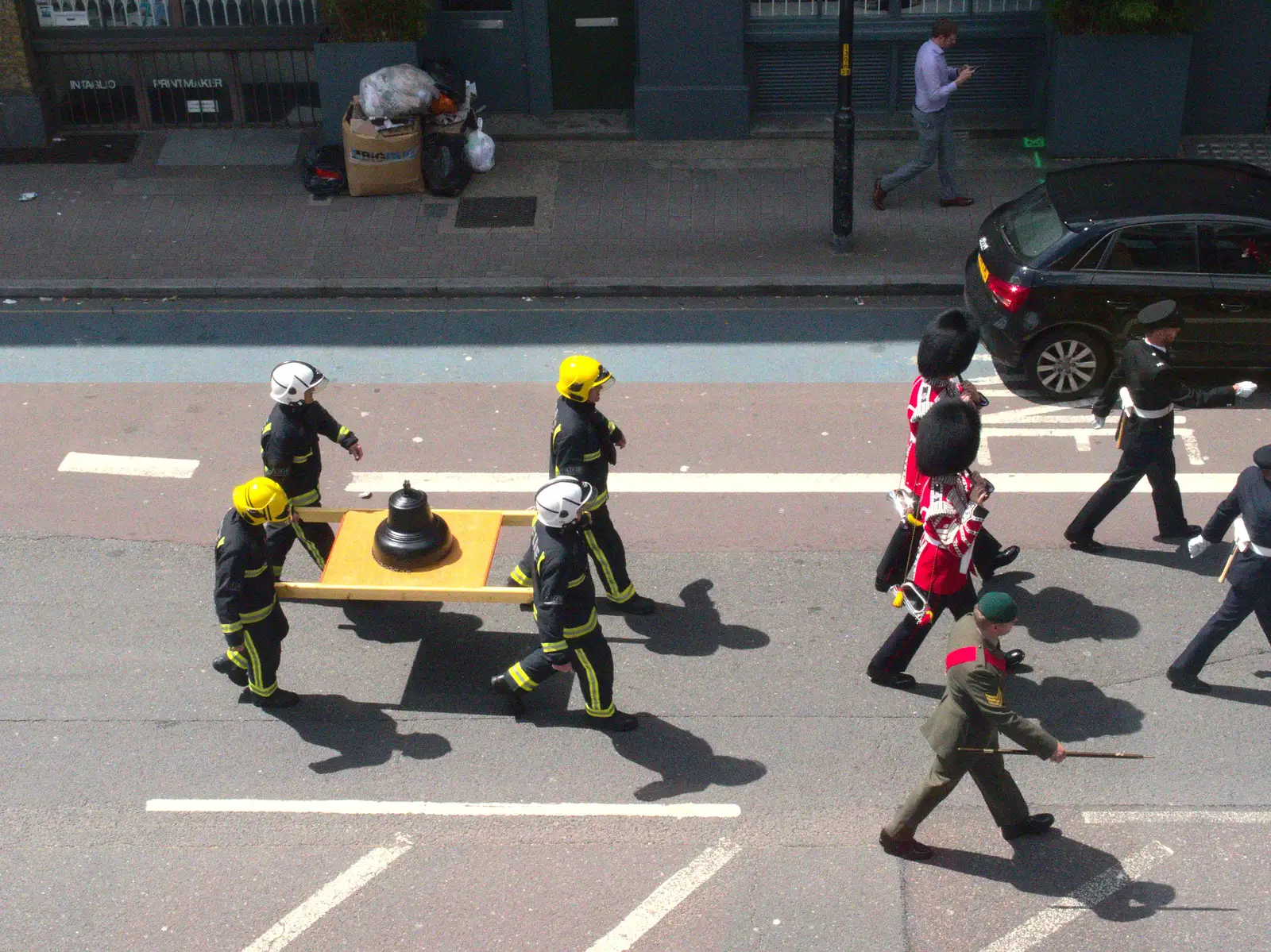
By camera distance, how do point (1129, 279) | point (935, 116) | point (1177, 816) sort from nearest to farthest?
point (1177, 816) < point (1129, 279) < point (935, 116)

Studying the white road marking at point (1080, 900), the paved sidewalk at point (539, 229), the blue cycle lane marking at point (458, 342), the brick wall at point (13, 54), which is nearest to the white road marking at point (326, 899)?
the white road marking at point (1080, 900)

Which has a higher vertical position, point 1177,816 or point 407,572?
point 407,572

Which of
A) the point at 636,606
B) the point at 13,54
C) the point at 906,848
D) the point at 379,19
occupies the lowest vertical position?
the point at 906,848

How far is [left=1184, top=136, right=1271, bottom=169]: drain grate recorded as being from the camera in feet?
50.5

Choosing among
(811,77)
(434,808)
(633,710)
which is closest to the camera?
(434,808)

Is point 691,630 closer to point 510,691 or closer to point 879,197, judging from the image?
point 510,691

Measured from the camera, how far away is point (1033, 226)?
11.1 m

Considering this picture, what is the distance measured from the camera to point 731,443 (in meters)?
10.5

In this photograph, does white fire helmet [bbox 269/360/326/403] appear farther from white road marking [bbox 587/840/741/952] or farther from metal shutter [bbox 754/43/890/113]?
→ metal shutter [bbox 754/43/890/113]

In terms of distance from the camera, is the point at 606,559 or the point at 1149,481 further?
the point at 1149,481

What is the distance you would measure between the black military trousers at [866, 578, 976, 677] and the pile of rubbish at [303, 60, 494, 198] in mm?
8690

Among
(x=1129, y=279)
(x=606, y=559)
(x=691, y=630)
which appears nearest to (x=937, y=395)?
(x=691, y=630)

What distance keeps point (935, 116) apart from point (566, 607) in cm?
859

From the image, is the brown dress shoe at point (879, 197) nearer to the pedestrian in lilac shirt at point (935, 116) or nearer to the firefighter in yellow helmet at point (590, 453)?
the pedestrian in lilac shirt at point (935, 116)
